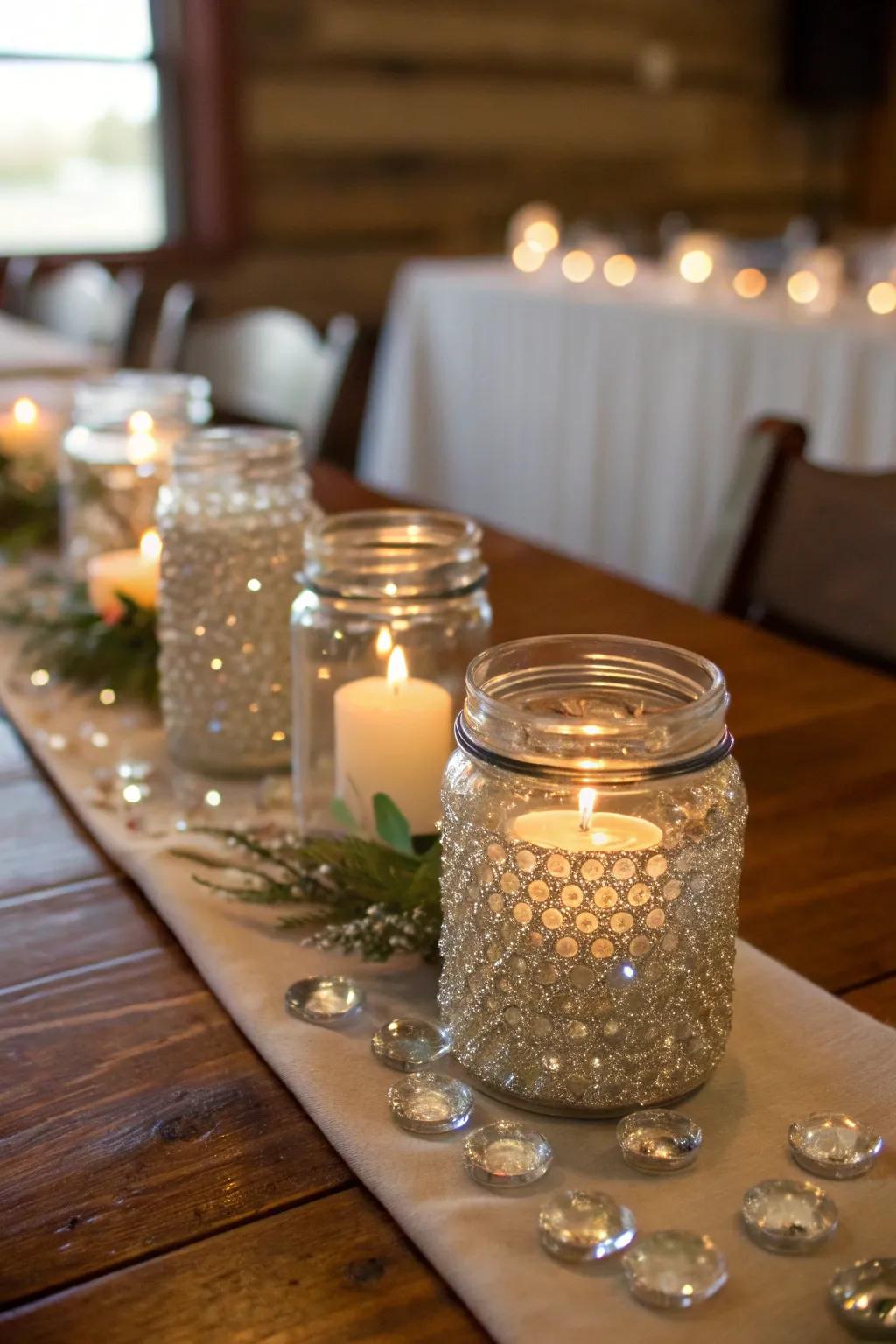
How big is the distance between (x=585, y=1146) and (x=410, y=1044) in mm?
82

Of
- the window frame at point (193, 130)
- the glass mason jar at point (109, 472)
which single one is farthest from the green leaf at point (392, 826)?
the window frame at point (193, 130)

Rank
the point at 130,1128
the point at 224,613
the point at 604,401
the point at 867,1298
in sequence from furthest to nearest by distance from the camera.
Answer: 1. the point at 604,401
2. the point at 224,613
3. the point at 130,1128
4. the point at 867,1298

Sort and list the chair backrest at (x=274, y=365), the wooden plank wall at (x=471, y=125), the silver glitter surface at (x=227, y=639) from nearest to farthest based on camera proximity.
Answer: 1. the silver glitter surface at (x=227, y=639)
2. the chair backrest at (x=274, y=365)
3. the wooden plank wall at (x=471, y=125)

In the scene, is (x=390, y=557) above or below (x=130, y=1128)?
above

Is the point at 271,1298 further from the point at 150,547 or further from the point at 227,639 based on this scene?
the point at 150,547

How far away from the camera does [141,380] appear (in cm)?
116

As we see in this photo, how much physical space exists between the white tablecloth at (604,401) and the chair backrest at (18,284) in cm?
94

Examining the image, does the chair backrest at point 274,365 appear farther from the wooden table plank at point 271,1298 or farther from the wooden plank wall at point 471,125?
the wooden plank wall at point 471,125

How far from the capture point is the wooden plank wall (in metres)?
4.36

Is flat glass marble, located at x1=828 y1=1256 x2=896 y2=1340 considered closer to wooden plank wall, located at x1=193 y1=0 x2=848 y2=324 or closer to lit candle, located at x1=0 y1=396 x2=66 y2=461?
lit candle, located at x1=0 y1=396 x2=66 y2=461

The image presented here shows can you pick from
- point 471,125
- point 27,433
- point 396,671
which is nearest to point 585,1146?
point 396,671

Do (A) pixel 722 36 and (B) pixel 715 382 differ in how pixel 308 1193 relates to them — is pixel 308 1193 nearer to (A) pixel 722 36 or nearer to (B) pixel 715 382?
(B) pixel 715 382

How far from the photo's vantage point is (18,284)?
360 cm

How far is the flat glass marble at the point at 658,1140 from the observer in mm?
457
